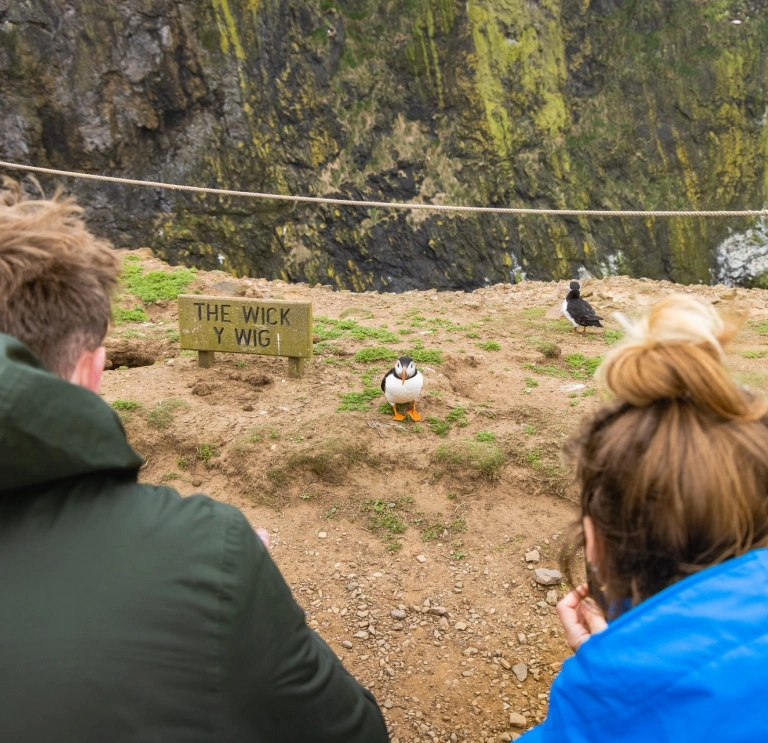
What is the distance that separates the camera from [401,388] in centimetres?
445

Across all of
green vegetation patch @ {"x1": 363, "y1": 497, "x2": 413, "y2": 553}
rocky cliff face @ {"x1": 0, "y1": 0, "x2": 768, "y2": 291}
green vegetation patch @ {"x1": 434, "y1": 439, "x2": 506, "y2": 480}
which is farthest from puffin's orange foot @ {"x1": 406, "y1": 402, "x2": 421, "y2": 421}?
rocky cliff face @ {"x1": 0, "y1": 0, "x2": 768, "y2": 291}

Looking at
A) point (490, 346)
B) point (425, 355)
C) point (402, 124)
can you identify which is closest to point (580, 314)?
point (490, 346)

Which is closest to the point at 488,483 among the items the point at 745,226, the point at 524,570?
the point at 524,570

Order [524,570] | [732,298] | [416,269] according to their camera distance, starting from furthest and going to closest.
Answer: [416,269] < [732,298] < [524,570]

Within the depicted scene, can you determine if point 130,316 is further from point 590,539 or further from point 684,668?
point 684,668

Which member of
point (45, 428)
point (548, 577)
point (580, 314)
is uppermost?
point (45, 428)

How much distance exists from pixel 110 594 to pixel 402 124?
2193 centimetres

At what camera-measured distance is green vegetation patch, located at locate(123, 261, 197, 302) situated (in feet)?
25.6

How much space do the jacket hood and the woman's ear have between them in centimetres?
91

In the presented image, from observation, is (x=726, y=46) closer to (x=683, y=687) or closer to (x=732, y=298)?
(x=732, y=298)

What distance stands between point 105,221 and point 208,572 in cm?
2002

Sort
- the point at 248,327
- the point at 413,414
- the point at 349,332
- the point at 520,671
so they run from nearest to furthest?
the point at 520,671 < the point at 413,414 < the point at 248,327 < the point at 349,332

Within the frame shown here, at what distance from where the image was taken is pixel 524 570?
3.31m

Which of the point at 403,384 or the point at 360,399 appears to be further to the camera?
the point at 360,399
